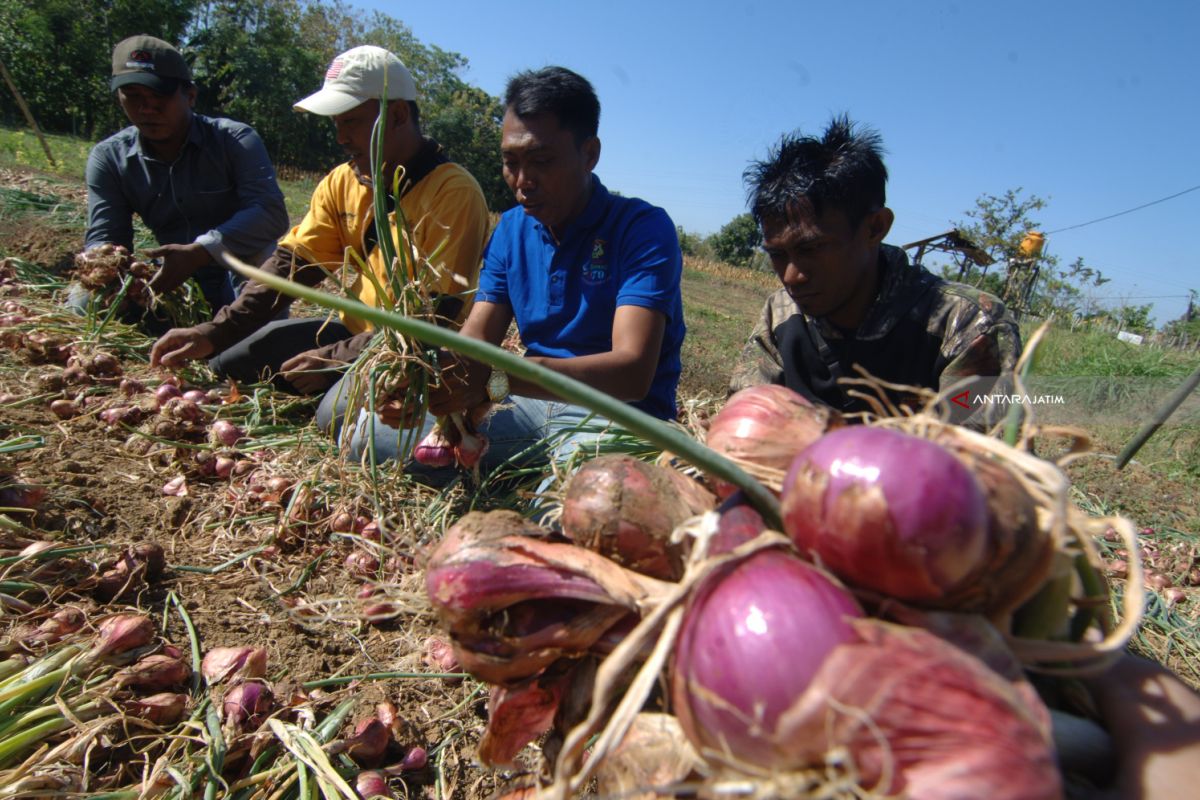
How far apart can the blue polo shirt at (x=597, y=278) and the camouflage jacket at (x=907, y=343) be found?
0.35 m

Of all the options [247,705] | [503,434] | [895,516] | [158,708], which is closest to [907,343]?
[503,434]

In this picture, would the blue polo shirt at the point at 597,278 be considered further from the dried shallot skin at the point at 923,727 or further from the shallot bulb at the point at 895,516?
the dried shallot skin at the point at 923,727

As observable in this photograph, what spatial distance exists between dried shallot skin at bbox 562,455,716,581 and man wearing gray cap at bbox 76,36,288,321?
3143 mm

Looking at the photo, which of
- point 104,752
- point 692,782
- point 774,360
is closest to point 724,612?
point 692,782

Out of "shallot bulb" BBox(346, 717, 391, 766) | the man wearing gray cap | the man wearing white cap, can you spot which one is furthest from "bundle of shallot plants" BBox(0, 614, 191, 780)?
the man wearing gray cap

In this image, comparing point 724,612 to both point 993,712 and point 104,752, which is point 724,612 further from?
point 104,752

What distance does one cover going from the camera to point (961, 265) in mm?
16609

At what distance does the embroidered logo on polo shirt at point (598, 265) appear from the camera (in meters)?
2.32

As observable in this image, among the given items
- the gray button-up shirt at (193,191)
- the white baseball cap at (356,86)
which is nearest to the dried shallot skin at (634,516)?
the white baseball cap at (356,86)

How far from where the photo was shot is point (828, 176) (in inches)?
73.1

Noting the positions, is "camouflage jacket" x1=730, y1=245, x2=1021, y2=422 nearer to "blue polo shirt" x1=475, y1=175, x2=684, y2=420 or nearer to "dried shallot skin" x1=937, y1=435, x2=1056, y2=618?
"blue polo shirt" x1=475, y1=175, x2=684, y2=420

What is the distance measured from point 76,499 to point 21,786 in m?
1.05

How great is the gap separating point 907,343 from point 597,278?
106 centimetres

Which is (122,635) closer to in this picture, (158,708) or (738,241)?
(158,708)
